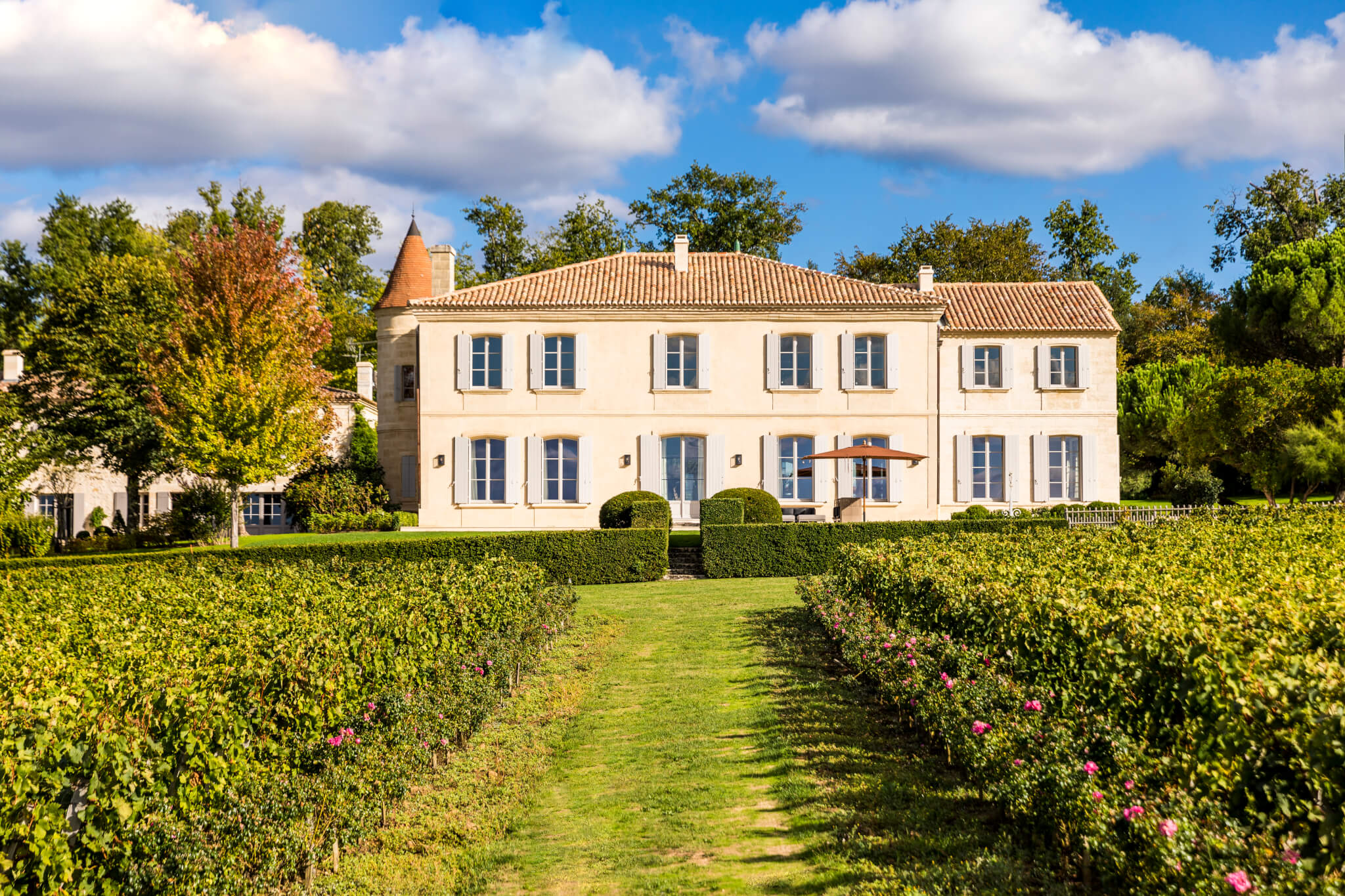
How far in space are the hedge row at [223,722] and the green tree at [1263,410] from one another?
22.6 m

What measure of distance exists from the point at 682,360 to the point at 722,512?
277 inches

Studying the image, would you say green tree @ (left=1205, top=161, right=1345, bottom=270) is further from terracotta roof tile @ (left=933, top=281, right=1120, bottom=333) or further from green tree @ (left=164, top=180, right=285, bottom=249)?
green tree @ (left=164, top=180, right=285, bottom=249)

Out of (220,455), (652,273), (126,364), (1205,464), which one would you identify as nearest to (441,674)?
(220,455)

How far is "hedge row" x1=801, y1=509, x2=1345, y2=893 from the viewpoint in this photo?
3613 mm

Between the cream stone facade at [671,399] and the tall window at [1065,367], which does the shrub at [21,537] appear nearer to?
the cream stone facade at [671,399]

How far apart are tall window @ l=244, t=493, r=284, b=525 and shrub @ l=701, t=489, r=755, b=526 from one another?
58.3ft

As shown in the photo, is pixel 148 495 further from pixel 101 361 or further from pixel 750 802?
pixel 750 802

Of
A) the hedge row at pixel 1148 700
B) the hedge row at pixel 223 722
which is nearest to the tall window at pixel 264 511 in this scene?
the hedge row at pixel 223 722

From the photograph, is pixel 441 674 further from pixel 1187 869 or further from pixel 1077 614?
pixel 1187 869

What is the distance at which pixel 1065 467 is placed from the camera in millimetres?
26453

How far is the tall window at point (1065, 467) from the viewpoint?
2633 centimetres

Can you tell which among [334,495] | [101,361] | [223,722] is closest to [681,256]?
[334,495]

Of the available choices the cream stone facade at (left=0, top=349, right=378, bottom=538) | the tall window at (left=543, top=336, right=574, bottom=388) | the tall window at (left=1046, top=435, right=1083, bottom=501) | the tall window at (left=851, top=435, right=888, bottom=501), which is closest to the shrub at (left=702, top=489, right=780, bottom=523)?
the tall window at (left=851, top=435, right=888, bottom=501)

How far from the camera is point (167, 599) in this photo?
8.47 m
